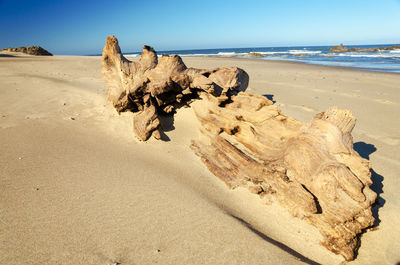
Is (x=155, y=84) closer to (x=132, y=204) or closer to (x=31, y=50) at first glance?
(x=132, y=204)

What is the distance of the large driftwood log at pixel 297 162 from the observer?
220cm

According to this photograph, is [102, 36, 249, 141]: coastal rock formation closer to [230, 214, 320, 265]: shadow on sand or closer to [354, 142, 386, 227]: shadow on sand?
[230, 214, 320, 265]: shadow on sand

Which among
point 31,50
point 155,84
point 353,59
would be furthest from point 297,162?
point 31,50

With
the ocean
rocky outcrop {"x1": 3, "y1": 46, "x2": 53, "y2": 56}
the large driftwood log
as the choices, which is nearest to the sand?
the large driftwood log

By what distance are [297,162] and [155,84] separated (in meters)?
2.40

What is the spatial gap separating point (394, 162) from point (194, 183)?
10.8ft

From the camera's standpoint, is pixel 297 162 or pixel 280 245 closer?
pixel 280 245

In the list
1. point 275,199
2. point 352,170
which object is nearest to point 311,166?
point 352,170

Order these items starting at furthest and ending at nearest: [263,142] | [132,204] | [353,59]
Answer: [353,59] < [263,142] < [132,204]

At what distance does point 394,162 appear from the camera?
376 cm

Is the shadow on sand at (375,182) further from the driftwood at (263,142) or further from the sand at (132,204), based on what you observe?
the driftwood at (263,142)

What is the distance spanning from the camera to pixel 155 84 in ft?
12.2

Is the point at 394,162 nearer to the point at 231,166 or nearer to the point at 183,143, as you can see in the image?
the point at 231,166

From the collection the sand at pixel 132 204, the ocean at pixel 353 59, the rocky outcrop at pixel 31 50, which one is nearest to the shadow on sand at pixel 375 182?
the sand at pixel 132 204
